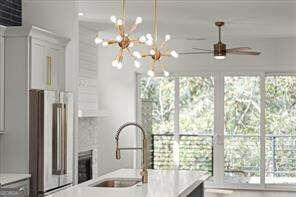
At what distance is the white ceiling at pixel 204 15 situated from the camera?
258 inches

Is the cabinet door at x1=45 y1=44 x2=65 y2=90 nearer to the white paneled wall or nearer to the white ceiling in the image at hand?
the white ceiling

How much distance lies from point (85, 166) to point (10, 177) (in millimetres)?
3214

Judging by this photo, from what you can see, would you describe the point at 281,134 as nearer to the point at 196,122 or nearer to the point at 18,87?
the point at 196,122

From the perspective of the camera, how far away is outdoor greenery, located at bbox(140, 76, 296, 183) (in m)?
10.2

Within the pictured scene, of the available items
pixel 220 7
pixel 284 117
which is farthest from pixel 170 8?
pixel 284 117

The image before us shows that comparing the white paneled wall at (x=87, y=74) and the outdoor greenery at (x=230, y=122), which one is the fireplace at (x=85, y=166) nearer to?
the white paneled wall at (x=87, y=74)

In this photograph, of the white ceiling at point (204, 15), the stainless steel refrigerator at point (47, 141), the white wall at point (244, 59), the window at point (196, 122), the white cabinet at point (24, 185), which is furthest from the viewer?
the window at point (196, 122)

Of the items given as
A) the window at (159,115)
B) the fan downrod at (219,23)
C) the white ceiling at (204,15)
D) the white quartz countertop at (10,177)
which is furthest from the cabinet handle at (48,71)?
the window at (159,115)

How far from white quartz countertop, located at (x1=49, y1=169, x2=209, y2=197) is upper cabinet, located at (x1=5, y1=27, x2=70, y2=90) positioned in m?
1.59

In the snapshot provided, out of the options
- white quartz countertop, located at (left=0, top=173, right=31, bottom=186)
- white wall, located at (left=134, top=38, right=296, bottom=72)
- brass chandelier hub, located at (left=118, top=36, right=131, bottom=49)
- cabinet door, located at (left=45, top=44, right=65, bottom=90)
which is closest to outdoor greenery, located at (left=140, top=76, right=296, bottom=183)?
white wall, located at (left=134, top=38, right=296, bottom=72)

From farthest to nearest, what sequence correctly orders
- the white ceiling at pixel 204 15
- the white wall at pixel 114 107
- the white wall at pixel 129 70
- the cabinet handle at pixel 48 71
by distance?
the white wall at pixel 114 107, the white wall at pixel 129 70, the white ceiling at pixel 204 15, the cabinet handle at pixel 48 71

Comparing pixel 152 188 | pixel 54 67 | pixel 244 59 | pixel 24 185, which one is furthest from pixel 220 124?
pixel 152 188

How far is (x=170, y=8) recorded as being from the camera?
6879 mm

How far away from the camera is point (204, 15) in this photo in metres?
7.45
